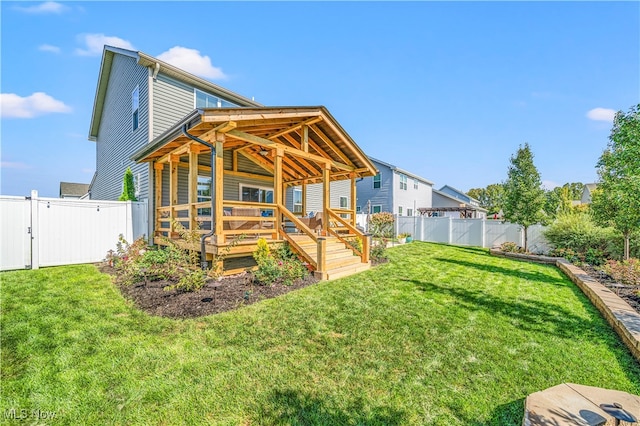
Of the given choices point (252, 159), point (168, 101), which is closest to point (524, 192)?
point (252, 159)

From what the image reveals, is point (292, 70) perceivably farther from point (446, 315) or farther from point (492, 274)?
point (446, 315)

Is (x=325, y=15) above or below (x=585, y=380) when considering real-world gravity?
above

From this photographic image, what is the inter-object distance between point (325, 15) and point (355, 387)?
11605 mm

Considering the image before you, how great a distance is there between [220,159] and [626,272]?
33.2 feet

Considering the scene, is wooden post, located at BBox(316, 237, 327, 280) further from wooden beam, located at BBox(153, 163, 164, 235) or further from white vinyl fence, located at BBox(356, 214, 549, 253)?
white vinyl fence, located at BBox(356, 214, 549, 253)

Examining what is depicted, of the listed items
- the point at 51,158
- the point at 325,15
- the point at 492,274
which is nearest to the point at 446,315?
A: the point at 492,274

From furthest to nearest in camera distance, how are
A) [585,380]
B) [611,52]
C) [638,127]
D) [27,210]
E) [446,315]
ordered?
[611,52] → [27,210] → [638,127] → [446,315] → [585,380]

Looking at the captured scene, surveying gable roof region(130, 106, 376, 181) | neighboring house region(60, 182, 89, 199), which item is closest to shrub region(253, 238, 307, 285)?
gable roof region(130, 106, 376, 181)

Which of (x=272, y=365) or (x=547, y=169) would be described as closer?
(x=272, y=365)

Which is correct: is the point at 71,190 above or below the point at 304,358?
above

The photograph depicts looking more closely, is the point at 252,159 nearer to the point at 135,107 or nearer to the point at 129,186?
the point at 129,186

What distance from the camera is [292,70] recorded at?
14.4 meters

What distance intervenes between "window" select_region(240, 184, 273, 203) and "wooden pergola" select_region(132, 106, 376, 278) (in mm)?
535

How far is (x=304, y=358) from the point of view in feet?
10.6
